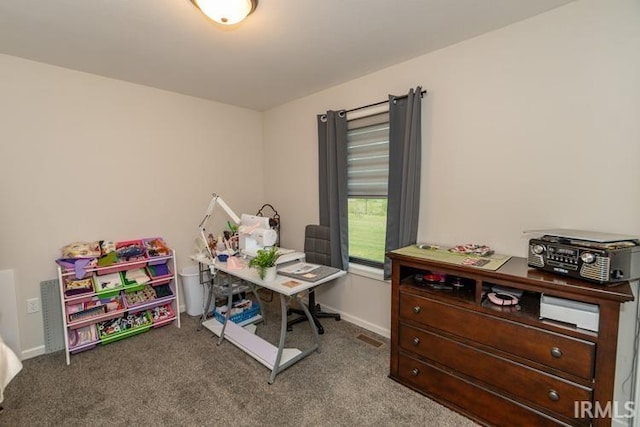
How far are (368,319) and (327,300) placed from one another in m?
0.56

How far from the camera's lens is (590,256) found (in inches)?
52.7

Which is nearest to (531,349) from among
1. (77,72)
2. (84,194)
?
(84,194)

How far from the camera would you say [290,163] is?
3566 millimetres

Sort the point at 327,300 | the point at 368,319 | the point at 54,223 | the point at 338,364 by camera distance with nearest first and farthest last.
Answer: the point at 338,364, the point at 54,223, the point at 368,319, the point at 327,300

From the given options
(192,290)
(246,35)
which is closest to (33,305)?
(192,290)

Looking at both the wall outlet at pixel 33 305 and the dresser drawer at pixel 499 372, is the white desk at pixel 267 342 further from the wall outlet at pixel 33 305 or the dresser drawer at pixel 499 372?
the wall outlet at pixel 33 305

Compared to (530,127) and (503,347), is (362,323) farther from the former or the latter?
(530,127)

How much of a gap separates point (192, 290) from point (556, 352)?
3116 mm

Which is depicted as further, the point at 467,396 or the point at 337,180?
the point at 337,180

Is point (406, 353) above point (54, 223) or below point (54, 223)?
below

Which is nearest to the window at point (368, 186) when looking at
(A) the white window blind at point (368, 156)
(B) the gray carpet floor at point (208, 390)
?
(A) the white window blind at point (368, 156)

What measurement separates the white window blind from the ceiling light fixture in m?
→ 1.40

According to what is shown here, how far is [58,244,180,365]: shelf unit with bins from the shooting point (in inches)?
94.2

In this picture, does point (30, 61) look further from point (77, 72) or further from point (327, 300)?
point (327, 300)
